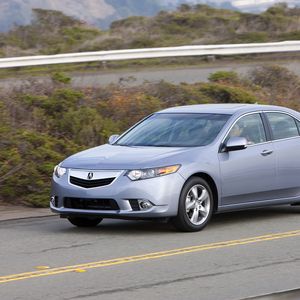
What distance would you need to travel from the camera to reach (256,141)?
12.4 m

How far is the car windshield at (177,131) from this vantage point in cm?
1208

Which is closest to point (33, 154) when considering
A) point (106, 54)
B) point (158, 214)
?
point (158, 214)

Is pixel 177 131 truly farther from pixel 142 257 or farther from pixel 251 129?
pixel 142 257

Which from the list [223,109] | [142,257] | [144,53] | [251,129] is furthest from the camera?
[144,53]

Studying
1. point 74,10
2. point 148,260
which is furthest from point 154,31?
point 74,10

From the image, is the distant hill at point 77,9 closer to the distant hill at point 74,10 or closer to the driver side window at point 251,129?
the distant hill at point 74,10

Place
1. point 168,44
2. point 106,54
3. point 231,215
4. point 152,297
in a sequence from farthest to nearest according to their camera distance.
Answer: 1. point 168,44
2. point 106,54
3. point 231,215
4. point 152,297

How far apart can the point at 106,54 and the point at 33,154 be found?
15227mm

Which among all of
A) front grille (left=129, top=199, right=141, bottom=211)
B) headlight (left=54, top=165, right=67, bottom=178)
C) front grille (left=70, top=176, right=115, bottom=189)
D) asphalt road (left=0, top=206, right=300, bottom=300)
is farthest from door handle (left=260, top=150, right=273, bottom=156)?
headlight (left=54, top=165, right=67, bottom=178)

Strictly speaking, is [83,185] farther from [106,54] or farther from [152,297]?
Result: [106,54]

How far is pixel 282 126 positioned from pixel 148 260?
3943 mm

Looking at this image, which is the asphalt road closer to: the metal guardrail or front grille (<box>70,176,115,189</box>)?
front grille (<box>70,176,115,189</box>)

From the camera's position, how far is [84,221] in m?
12.1

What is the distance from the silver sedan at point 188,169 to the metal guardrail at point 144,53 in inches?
660
